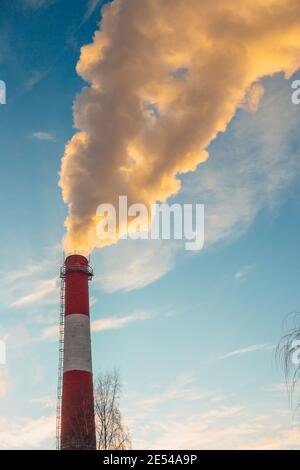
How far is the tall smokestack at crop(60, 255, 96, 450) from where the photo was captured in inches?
1000

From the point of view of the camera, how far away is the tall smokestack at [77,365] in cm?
2539

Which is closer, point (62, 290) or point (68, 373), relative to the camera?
point (68, 373)

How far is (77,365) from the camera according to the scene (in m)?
27.0
